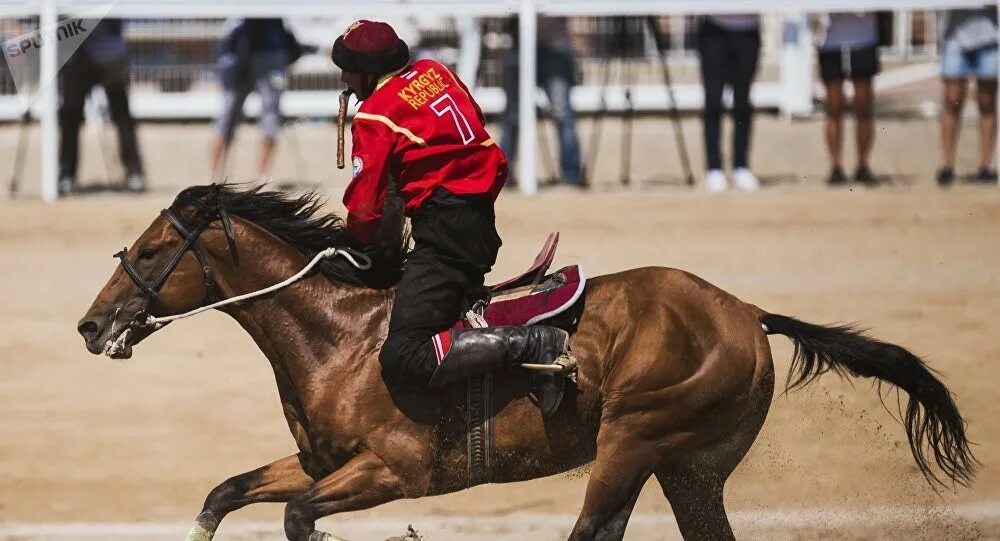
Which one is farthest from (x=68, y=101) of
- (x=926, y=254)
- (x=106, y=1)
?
(x=926, y=254)

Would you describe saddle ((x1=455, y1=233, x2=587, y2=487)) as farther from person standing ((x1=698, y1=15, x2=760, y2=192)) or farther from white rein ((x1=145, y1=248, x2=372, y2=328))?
person standing ((x1=698, y1=15, x2=760, y2=192))

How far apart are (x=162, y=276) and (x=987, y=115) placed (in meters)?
8.63

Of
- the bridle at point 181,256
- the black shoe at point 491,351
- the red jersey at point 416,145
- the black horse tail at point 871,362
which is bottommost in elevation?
the black horse tail at point 871,362

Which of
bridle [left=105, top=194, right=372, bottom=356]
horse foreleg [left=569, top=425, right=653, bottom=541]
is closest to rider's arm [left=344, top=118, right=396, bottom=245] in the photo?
bridle [left=105, top=194, right=372, bottom=356]

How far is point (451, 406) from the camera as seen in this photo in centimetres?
515

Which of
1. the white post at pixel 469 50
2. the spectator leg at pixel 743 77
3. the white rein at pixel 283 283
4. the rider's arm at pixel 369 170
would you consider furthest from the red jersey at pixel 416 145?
the white post at pixel 469 50

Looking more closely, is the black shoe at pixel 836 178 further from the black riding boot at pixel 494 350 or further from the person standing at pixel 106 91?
the black riding boot at pixel 494 350

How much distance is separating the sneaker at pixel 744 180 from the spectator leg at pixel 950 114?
146 centimetres

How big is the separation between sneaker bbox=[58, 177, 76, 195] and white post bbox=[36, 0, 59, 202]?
12 centimetres

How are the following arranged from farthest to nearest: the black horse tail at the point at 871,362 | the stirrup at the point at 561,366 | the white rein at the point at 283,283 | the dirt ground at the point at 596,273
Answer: the dirt ground at the point at 596,273 < the black horse tail at the point at 871,362 < the white rein at the point at 283,283 < the stirrup at the point at 561,366

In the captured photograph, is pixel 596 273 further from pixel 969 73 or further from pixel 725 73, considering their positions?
pixel 969 73

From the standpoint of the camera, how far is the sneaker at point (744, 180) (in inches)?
484

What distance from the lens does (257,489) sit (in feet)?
17.0

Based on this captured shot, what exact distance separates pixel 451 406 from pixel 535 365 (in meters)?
0.33
